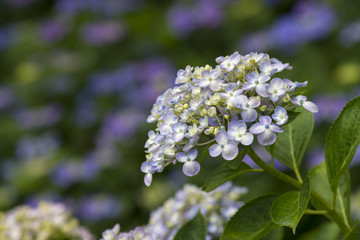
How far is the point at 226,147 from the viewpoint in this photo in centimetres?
64

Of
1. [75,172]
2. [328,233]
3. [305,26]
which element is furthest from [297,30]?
[328,233]

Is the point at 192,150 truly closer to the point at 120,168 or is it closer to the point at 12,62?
the point at 120,168

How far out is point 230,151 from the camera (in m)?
0.63

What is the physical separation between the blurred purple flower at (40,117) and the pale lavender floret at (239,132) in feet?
8.28

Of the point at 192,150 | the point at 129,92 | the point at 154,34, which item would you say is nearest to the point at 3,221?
the point at 192,150

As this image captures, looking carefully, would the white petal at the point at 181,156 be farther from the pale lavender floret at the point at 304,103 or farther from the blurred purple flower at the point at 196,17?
the blurred purple flower at the point at 196,17

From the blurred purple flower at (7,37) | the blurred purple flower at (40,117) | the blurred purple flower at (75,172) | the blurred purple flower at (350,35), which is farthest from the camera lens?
the blurred purple flower at (7,37)

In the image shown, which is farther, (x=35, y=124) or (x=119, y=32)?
(x=119, y=32)

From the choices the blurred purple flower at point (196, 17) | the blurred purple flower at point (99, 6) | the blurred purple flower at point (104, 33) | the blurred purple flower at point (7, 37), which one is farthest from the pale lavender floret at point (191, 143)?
the blurred purple flower at point (7, 37)

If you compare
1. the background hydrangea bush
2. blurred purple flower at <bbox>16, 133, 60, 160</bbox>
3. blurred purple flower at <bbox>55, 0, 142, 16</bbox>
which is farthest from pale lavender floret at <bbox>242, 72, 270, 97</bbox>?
blurred purple flower at <bbox>55, 0, 142, 16</bbox>

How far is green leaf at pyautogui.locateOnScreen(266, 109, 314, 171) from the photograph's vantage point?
31.5 inches

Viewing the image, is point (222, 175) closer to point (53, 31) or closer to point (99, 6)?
point (53, 31)

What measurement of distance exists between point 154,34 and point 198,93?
279 cm

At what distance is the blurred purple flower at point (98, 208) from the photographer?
86.7 inches
